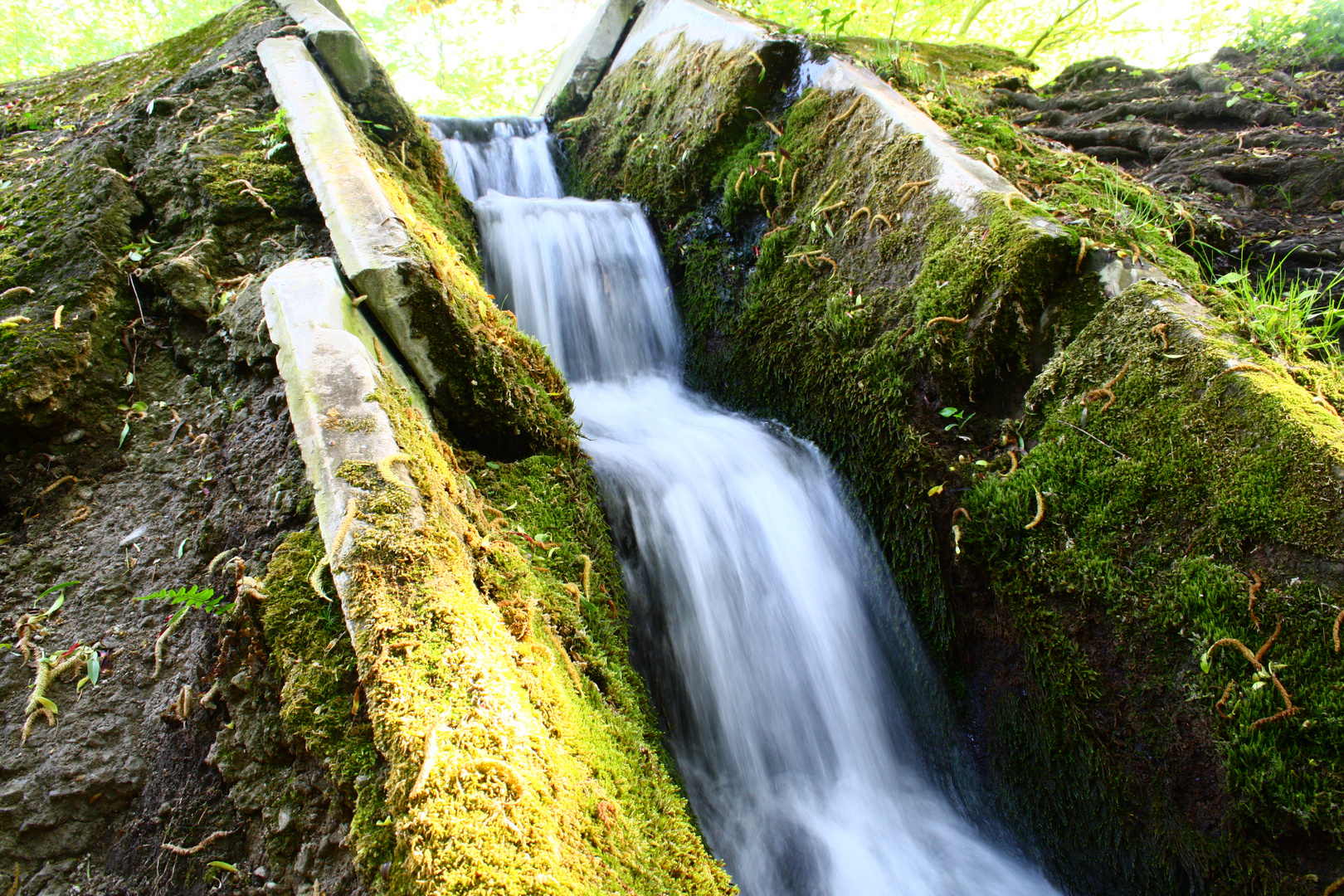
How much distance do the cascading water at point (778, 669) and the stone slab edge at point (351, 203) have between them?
1.31 m

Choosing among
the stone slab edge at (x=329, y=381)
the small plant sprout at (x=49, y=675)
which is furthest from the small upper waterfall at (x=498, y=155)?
the small plant sprout at (x=49, y=675)

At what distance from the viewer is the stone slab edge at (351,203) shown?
2.39 meters

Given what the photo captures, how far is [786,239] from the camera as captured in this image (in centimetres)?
425

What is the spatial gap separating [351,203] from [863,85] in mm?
3279

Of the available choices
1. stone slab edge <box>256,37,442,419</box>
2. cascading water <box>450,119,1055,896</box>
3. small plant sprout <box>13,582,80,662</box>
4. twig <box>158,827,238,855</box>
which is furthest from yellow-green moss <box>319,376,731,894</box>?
small plant sprout <box>13,582,80,662</box>

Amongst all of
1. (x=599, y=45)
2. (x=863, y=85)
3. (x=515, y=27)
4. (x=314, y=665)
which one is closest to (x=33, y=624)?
(x=314, y=665)

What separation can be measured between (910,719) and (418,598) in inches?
108

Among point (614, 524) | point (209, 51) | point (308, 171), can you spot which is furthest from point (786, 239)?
point (209, 51)

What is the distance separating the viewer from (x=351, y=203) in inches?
107

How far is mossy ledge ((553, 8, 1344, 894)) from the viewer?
79.4 inches

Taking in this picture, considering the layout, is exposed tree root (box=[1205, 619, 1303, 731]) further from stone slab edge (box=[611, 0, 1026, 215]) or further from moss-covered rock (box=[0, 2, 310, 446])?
moss-covered rock (box=[0, 2, 310, 446])

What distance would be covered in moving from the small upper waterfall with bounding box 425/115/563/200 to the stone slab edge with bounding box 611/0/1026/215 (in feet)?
5.33

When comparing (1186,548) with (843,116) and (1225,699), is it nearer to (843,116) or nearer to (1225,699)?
(1225,699)

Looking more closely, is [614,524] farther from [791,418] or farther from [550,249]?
[550,249]
